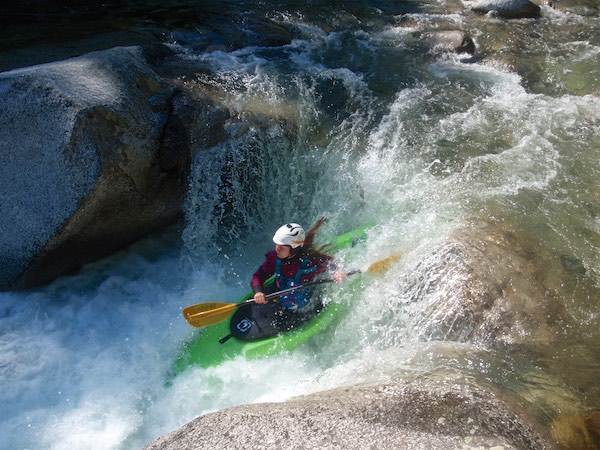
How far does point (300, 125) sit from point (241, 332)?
251 centimetres

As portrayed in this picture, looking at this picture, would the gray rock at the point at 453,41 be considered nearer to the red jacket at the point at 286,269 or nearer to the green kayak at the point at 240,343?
the red jacket at the point at 286,269

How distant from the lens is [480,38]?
8.27m

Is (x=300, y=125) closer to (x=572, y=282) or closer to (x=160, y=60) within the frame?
(x=160, y=60)

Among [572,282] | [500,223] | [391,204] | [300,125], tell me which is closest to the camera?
[572,282]

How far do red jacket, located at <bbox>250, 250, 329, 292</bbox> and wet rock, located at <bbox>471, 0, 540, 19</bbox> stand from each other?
6.57 metres

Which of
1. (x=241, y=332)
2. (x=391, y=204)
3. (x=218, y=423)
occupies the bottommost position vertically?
(x=241, y=332)

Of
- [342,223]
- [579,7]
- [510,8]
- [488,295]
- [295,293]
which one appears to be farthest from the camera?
[579,7]

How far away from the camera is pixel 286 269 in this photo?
181 inches

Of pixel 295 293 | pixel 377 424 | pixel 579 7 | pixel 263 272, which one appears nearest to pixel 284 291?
pixel 295 293

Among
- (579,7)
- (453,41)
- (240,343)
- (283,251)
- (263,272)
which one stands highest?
(579,7)

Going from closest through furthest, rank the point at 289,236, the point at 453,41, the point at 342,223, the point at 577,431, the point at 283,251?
the point at 577,431, the point at 289,236, the point at 283,251, the point at 342,223, the point at 453,41

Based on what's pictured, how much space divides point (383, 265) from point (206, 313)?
1.55m

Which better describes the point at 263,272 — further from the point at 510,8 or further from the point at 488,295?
the point at 510,8

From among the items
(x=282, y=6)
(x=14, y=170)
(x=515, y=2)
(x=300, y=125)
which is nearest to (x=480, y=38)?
(x=515, y=2)
